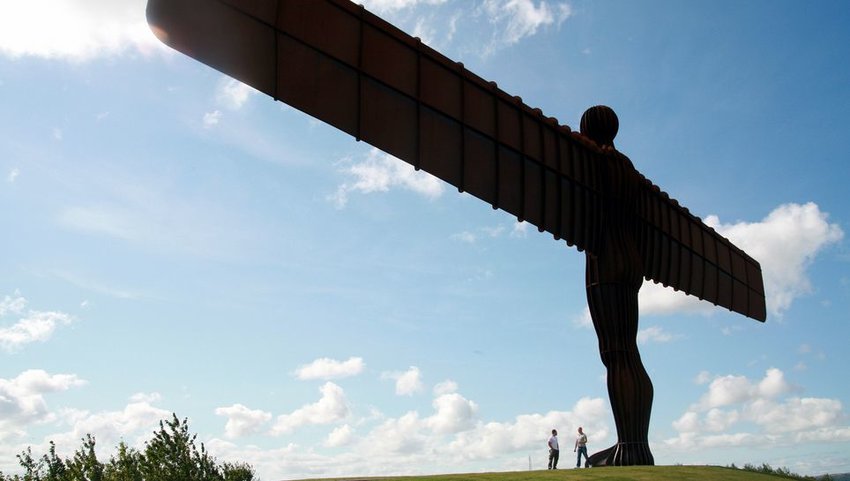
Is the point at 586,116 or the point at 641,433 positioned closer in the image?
the point at 641,433

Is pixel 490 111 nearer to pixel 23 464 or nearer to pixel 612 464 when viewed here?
pixel 612 464

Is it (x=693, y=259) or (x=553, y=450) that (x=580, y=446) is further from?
(x=693, y=259)

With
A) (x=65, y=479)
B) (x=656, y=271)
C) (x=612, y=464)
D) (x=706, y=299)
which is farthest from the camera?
(x=65, y=479)

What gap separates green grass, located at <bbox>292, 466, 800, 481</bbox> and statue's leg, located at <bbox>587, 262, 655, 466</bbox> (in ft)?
2.74

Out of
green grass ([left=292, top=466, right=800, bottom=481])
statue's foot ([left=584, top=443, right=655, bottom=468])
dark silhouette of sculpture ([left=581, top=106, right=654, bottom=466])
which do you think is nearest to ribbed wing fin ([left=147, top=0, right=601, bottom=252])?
dark silhouette of sculpture ([left=581, top=106, right=654, bottom=466])

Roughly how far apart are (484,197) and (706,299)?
350 inches

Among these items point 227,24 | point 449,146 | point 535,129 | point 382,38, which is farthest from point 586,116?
point 227,24

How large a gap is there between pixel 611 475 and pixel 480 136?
22.0 feet

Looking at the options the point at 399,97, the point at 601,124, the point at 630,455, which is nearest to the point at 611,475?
the point at 630,455

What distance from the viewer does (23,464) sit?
42156mm

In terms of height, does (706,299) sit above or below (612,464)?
above

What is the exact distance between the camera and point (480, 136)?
14062 mm

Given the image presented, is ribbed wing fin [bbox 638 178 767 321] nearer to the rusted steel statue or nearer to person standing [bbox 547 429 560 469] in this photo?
the rusted steel statue

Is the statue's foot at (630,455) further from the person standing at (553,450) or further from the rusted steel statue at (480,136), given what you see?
the person standing at (553,450)
